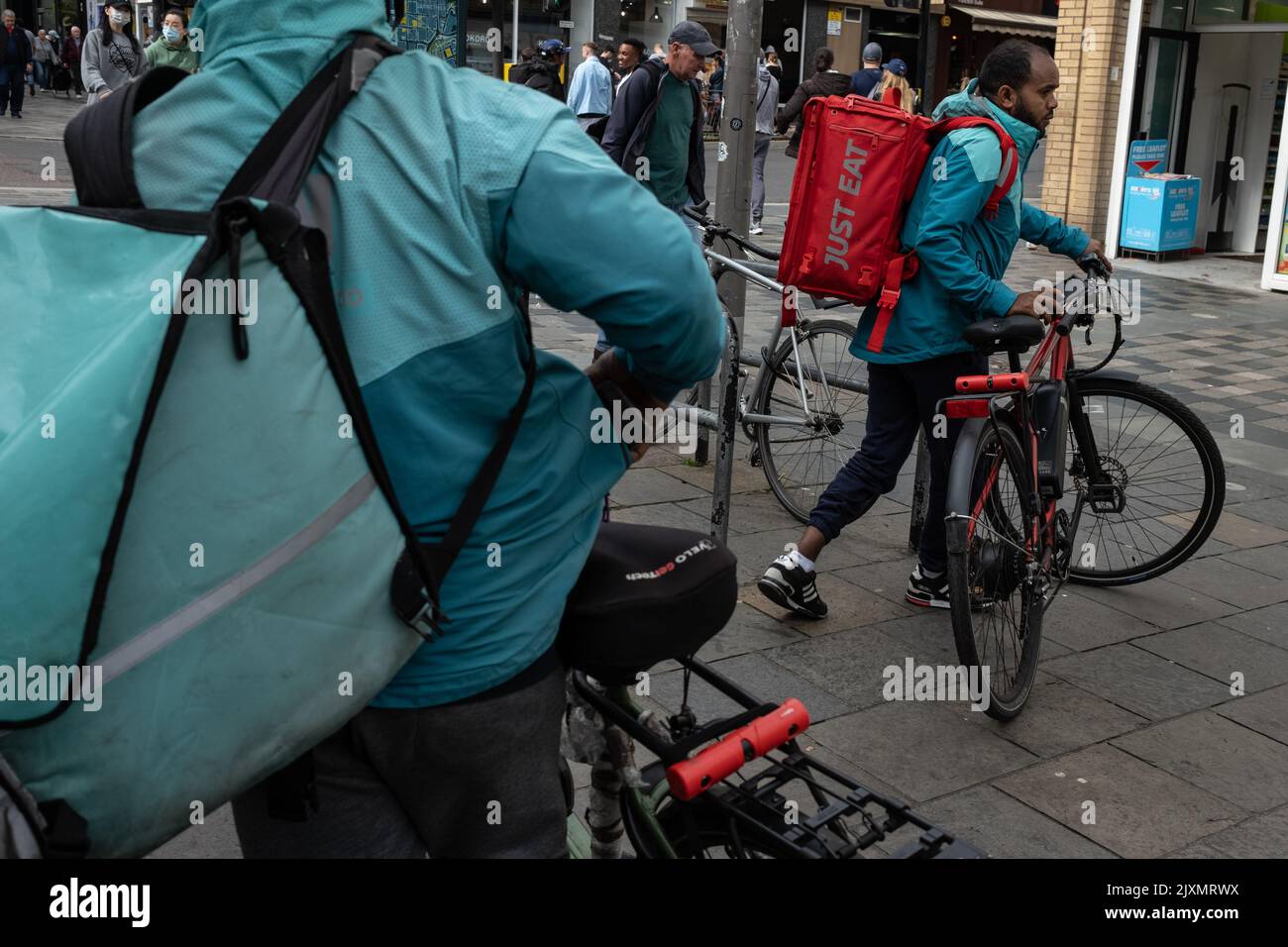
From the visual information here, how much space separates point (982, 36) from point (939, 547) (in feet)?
112

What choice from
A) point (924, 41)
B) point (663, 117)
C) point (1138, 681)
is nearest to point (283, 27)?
point (1138, 681)

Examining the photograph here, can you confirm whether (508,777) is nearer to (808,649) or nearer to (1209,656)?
(808,649)

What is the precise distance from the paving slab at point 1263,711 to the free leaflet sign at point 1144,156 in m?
A: 10.6

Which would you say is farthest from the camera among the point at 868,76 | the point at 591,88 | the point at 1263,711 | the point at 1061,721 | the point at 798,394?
the point at 868,76


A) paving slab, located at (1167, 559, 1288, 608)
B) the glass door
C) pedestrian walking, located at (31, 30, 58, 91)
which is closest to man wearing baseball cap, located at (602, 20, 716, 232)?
paving slab, located at (1167, 559, 1288, 608)

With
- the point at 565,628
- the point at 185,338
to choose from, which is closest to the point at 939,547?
the point at 565,628

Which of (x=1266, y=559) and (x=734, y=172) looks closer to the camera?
(x=1266, y=559)

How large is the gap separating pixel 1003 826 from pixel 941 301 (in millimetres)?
1672

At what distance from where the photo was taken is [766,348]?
18.9ft

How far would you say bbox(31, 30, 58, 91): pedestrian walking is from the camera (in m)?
28.7

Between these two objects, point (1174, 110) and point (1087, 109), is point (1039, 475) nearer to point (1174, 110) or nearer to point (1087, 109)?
point (1087, 109)

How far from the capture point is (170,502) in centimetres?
136

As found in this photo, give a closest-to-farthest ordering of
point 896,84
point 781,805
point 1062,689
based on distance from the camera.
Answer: point 781,805
point 1062,689
point 896,84

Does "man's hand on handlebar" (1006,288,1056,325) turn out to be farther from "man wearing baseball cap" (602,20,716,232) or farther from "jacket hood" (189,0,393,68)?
"man wearing baseball cap" (602,20,716,232)
